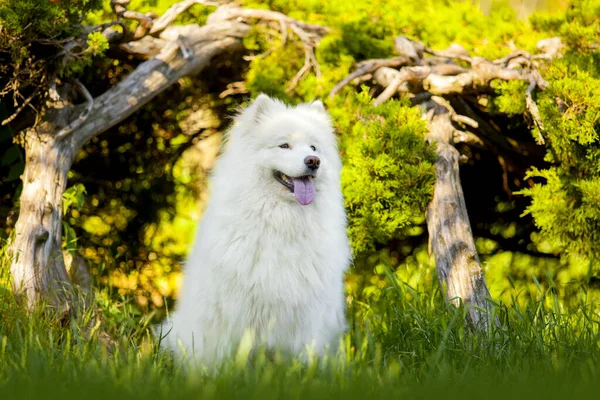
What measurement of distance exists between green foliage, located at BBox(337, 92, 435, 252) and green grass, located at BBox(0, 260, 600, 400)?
648 millimetres

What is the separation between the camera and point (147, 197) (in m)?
7.30

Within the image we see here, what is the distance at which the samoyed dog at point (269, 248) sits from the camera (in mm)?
3930

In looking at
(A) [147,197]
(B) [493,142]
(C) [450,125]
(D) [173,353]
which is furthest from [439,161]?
(A) [147,197]

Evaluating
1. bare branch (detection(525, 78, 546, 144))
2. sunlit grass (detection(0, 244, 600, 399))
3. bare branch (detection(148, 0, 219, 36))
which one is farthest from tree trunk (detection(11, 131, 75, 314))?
bare branch (detection(525, 78, 546, 144))

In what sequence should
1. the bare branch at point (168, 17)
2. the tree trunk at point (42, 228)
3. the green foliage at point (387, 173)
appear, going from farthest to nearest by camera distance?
the bare branch at point (168, 17) < the green foliage at point (387, 173) < the tree trunk at point (42, 228)

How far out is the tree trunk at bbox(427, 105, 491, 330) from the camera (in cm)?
451

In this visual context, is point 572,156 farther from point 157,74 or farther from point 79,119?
point 79,119

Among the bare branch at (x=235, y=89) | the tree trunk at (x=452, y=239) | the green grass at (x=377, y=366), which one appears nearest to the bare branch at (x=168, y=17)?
the bare branch at (x=235, y=89)

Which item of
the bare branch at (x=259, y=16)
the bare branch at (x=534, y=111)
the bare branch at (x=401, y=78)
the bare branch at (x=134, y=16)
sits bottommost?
the bare branch at (x=534, y=111)

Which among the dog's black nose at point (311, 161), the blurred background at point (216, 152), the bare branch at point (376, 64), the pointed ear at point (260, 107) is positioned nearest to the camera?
the dog's black nose at point (311, 161)

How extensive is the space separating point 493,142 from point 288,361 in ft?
11.8

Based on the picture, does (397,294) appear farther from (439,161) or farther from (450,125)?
(450,125)

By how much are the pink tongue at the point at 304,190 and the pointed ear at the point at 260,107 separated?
0.47 metres

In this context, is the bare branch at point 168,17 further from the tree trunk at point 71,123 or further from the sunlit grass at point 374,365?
the sunlit grass at point 374,365
